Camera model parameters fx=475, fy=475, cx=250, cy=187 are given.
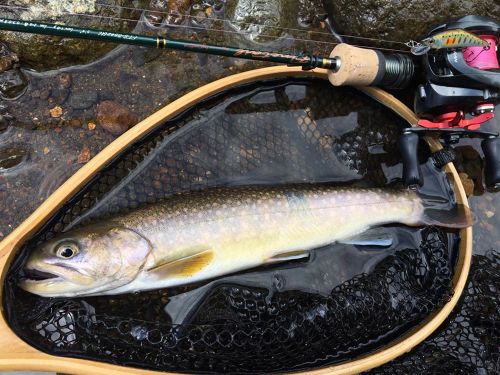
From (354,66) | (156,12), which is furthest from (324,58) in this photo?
A: (156,12)

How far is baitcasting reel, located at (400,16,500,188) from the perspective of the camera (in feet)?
7.10

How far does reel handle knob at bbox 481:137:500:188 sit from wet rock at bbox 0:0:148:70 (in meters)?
2.01

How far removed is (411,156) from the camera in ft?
7.61

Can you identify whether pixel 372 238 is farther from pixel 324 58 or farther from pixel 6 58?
pixel 6 58

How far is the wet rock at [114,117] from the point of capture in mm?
2592

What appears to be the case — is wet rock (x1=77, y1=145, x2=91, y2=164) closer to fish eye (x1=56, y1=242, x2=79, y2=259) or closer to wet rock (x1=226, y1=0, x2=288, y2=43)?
fish eye (x1=56, y1=242, x2=79, y2=259)

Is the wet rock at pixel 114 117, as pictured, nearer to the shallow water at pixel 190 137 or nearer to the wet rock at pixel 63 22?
the shallow water at pixel 190 137

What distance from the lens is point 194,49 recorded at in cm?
200

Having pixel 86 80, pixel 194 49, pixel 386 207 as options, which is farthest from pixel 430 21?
pixel 86 80

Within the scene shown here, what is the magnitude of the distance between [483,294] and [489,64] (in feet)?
3.82

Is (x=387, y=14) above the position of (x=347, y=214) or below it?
above

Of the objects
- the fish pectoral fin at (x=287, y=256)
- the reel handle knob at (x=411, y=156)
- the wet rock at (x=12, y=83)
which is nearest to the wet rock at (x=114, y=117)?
the wet rock at (x=12, y=83)

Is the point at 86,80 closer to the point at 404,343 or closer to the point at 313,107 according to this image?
the point at 313,107

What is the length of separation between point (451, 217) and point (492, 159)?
34 centimetres
